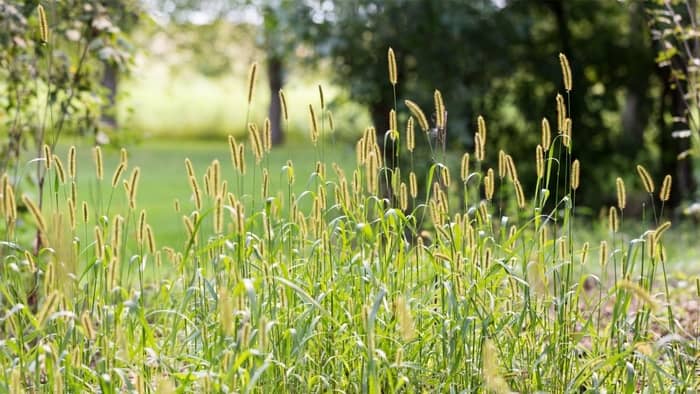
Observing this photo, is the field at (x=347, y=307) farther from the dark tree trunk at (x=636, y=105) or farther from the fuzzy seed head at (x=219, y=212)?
the dark tree trunk at (x=636, y=105)

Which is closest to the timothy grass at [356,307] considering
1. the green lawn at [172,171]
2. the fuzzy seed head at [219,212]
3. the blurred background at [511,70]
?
A: the fuzzy seed head at [219,212]

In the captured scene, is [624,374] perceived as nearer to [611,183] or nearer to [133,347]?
[133,347]

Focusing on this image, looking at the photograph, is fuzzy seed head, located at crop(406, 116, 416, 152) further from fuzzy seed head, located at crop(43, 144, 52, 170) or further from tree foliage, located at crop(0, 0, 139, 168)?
tree foliage, located at crop(0, 0, 139, 168)

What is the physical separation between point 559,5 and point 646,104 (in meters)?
1.48

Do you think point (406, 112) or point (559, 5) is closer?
point (406, 112)

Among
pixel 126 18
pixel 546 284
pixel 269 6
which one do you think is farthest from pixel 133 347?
pixel 269 6

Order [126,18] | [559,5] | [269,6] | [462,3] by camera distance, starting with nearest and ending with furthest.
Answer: [126,18] → [462,3] → [269,6] → [559,5]

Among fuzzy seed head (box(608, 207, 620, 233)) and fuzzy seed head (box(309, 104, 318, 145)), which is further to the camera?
fuzzy seed head (box(608, 207, 620, 233))

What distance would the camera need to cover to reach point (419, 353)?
286 centimetres

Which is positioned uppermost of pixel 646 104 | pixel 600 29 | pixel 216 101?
pixel 600 29

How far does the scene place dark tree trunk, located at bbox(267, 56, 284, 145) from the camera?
2105 cm

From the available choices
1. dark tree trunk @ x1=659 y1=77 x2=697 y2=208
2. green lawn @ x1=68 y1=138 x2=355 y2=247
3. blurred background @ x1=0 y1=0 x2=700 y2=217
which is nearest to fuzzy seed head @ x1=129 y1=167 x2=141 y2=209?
green lawn @ x1=68 y1=138 x2=355 y2=247

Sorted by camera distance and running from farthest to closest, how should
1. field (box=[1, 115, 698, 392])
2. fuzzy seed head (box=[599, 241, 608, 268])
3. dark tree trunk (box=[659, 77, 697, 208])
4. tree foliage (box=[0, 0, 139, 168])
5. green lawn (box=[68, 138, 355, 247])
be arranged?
green lawn (box=[68, 138, 355, 247]) < dark tree trunk (box=[659, 77, 697, 208]) < tree foliage (box=[0, 0, 139, 168]) < fuzzy seed head (box=[599, 241, 608, 268]) < field (box=[1, 115, 698, 392])

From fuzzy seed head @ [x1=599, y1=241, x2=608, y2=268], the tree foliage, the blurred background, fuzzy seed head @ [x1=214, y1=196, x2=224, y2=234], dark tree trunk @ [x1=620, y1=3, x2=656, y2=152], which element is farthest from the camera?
dark tree trunk @ [x1=620, y1=3, x2=656, y2=152]
